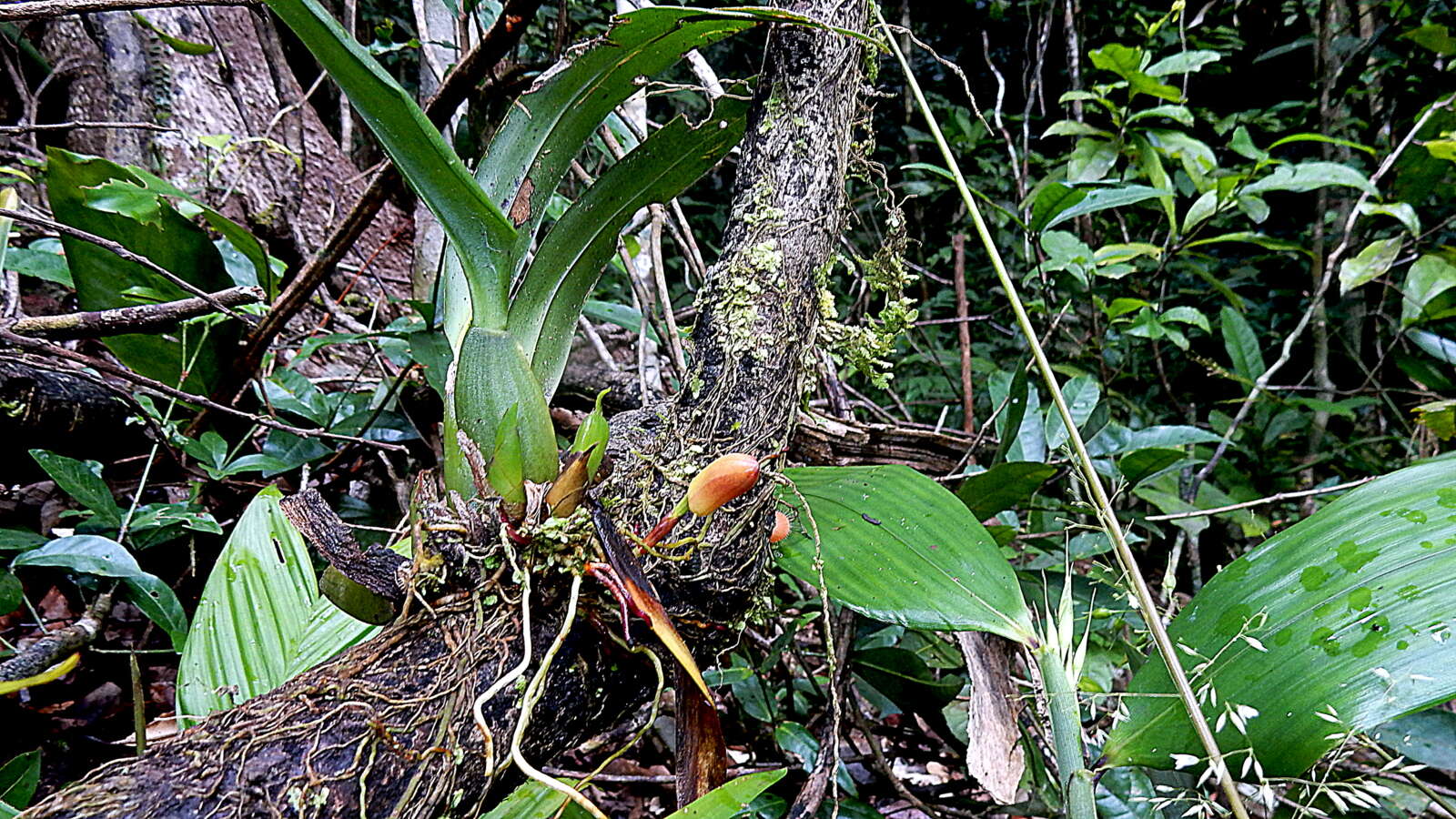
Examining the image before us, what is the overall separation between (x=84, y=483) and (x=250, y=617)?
318mm

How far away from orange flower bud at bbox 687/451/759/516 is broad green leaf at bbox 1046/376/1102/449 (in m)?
0.59

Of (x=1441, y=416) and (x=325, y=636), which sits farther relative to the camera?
(x=1441, y=416)

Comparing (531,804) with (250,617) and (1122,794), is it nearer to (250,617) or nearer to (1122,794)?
(250,617)

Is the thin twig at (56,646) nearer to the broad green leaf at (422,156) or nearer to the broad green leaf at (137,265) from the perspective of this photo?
the broad green leaf at (137,265)

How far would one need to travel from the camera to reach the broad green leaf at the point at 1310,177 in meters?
1.21

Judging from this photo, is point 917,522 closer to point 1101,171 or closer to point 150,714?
point 150,714

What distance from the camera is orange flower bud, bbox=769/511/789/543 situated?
61 cm

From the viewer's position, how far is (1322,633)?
1.61 ft

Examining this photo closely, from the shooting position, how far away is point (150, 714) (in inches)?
36.2

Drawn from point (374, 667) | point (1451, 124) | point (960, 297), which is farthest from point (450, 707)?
point (1451, 124)

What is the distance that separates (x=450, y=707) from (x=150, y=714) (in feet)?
2.38

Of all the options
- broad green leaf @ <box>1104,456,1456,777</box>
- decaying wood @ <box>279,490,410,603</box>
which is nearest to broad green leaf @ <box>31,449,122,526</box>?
decaying wood @ <box>279,490,410,603</box>

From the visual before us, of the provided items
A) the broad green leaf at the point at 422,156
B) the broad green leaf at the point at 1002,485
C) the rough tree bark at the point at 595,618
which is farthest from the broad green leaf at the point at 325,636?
the broad green leaf at the point at 1002,485

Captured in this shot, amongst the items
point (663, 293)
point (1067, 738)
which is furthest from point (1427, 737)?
point (663, 293)
